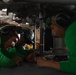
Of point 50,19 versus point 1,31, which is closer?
point 50,19

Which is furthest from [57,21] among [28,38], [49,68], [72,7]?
[28,38]

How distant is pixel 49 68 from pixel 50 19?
33 cm

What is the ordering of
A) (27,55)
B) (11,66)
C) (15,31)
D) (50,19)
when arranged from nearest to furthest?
1. (50,19)
2. (11,66)
3. (15,31)
4. (27,55)

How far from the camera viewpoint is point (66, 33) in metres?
1.15

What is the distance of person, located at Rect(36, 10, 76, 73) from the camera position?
1138 mm

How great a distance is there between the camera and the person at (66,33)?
114 centimetres

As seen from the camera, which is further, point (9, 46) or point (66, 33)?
point (9, 46)

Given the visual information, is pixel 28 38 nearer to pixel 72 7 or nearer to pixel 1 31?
pixel 1 31

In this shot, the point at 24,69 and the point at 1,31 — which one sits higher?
Result: the point at 1,31

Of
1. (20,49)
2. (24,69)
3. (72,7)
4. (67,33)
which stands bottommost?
(24,69)

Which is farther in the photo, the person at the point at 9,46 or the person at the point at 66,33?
the person at the point at 9,46

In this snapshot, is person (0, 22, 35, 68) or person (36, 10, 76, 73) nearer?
person (36, 10, 76, 73)

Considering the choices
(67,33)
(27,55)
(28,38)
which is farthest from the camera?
(28,38)

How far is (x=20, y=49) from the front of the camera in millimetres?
1792
